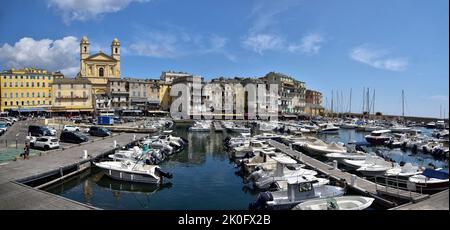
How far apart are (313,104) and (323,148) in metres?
94.3

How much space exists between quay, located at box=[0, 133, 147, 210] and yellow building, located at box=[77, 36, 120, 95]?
6952cm

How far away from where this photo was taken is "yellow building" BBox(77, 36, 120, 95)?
96.9m

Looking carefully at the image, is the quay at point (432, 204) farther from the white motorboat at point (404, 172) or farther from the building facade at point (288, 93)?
the building facade at point (288, 93)

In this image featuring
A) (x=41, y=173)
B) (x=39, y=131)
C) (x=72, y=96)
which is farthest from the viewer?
(x=72, y=96)

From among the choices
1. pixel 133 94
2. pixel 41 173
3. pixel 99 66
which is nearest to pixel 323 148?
pixel 41 173

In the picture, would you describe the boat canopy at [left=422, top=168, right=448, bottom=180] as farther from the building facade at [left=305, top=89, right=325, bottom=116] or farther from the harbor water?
the building facade at [left=305, top=89, right=325, bottom=116]

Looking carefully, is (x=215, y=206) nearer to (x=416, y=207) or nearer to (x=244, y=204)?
(x=244, y=204)

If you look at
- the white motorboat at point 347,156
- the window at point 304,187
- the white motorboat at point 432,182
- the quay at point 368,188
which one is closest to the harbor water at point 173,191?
the window at point 304,187

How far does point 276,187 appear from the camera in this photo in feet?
57.9

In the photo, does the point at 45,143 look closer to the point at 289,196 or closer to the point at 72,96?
the point at 289,196

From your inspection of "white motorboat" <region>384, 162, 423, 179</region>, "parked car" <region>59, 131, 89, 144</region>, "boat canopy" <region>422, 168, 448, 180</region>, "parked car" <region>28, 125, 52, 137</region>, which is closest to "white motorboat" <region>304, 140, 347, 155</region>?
"white motorboat" <region>384, 162, 423, 179</region>

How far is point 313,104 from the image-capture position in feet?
409

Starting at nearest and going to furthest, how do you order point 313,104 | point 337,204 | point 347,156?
1. point 337,204
2. point 347,156
3. point 313,104
